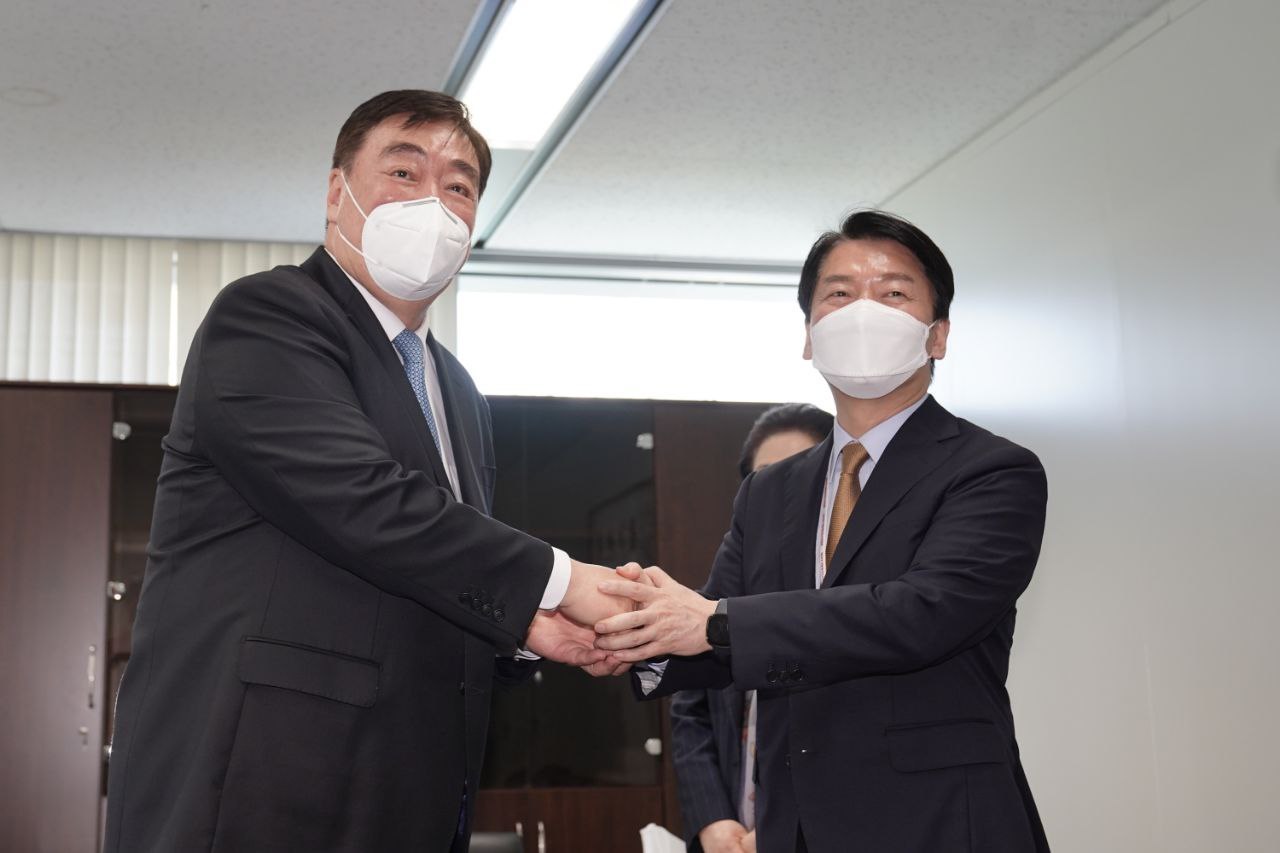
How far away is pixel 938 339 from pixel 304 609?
1192mm

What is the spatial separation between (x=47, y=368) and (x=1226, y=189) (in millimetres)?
4337

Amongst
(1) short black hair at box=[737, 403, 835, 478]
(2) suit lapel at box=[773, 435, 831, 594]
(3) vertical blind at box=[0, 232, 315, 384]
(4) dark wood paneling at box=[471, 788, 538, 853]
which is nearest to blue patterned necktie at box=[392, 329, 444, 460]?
(2) suit lapel at box=[773, 435, 831, 594]

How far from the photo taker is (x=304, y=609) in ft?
5.18

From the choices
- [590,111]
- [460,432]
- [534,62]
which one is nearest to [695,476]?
[590,111]

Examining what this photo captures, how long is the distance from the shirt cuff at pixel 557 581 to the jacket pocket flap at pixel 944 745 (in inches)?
19.6

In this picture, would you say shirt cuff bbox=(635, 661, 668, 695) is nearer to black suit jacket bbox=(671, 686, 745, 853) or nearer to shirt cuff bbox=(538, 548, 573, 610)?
shirt cuff bbox=(538, 548, 573, 610)

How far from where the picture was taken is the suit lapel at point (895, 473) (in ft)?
6.34

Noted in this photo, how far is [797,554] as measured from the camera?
2062 millimetres

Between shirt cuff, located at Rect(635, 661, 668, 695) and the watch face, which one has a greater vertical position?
the watch face

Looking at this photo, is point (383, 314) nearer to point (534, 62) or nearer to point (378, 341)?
point (378, 341)

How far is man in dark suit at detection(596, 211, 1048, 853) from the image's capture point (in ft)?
5.83

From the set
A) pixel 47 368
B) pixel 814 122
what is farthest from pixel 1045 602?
pixel 47 368

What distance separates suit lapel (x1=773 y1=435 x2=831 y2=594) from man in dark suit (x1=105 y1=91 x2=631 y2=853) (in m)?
0.37

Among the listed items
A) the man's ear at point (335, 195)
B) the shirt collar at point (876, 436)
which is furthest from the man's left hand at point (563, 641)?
the man's ear at point (335, 195)
